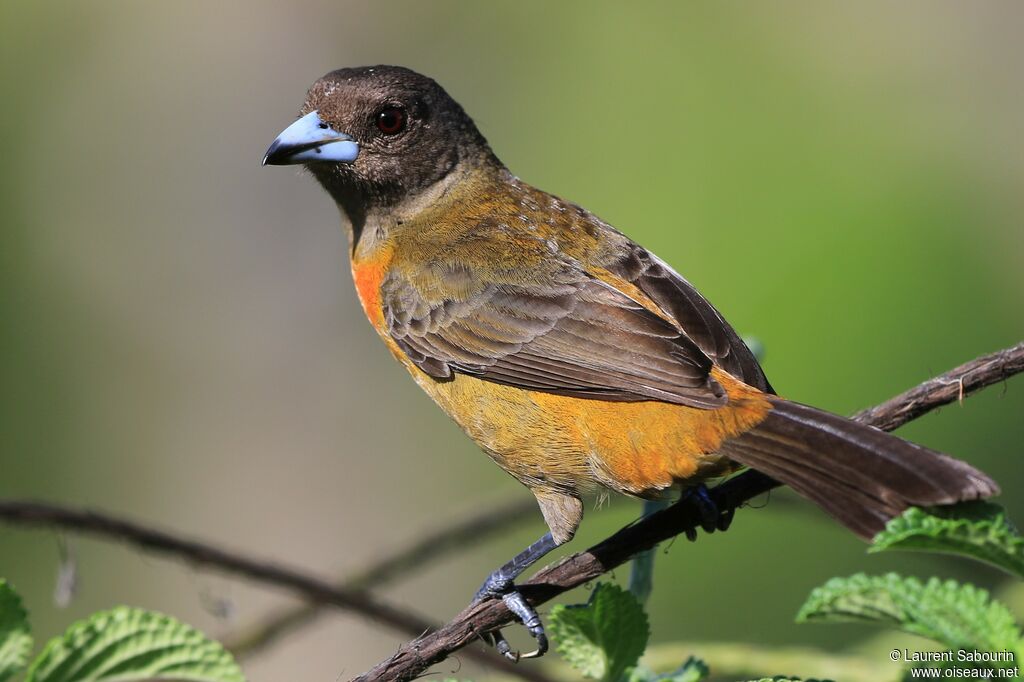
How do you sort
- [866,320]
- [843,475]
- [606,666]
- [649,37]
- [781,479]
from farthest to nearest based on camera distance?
[649,37] → [866,320] → [781,479] → [843,475] → [606,666]

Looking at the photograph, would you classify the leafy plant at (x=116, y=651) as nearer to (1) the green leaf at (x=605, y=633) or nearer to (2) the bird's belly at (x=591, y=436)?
(1) the green leaf at (x=605, y=633)

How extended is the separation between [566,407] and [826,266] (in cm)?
297

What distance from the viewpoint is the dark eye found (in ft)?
14.0

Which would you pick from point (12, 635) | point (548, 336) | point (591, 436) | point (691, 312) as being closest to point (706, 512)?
point (591, 436)

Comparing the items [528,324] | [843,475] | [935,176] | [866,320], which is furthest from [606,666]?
[935,176]

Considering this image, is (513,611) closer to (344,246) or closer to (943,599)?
(943,599)

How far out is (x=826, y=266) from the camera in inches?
233

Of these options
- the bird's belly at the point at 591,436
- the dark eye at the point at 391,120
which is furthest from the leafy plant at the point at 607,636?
the dark eye at the point at 391,120

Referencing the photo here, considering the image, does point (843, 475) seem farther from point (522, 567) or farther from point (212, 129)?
point (212, 129)

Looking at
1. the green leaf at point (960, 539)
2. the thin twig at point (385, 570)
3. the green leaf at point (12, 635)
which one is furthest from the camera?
the thin twig at point (385, 570)

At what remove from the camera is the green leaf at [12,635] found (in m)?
1.83

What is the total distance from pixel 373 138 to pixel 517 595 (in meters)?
1.99

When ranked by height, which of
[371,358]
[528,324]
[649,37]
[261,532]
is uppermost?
[649,37]

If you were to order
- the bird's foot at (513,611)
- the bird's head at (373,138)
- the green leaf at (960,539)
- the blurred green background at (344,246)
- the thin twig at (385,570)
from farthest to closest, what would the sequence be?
the blurred green background at (344,246)
the bird's head at (373,138)
the thin twig at (385,570)
the bird's foot at (513,611)
the green leaf at (960,539)
